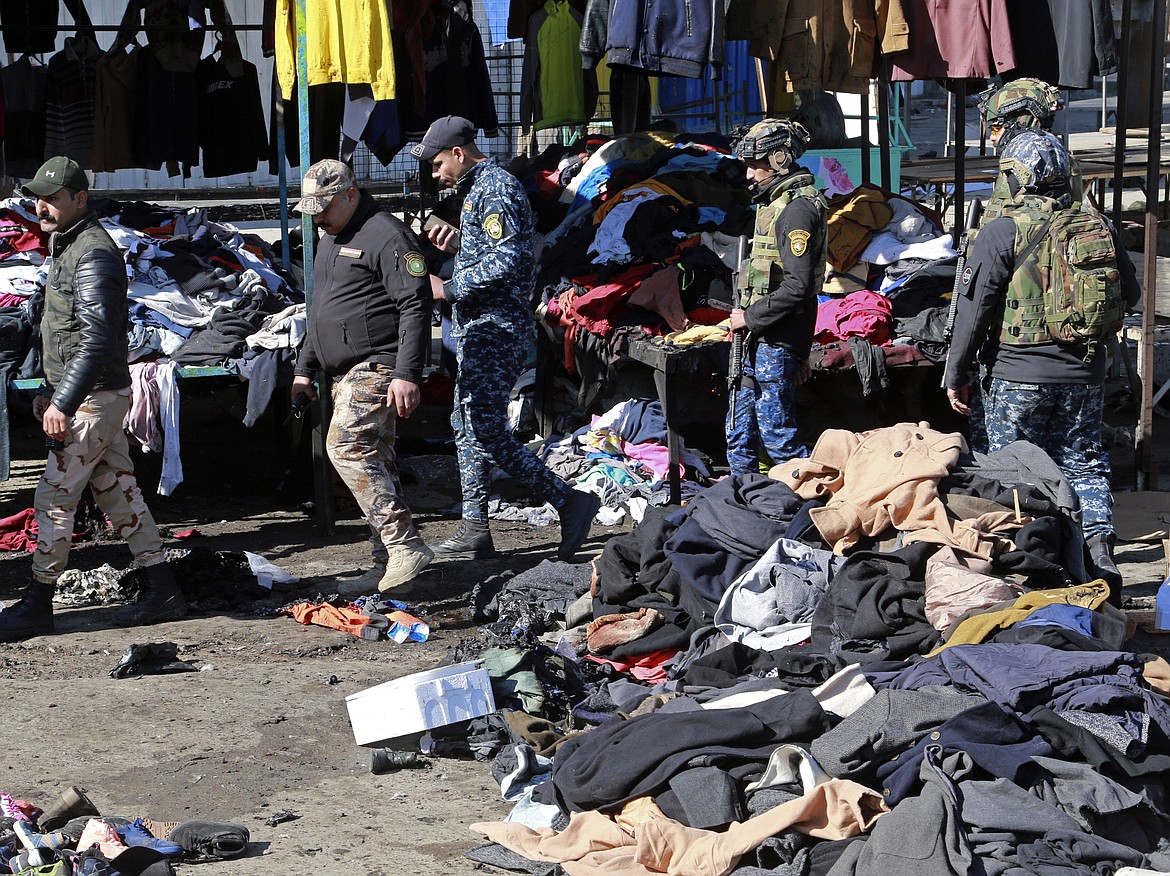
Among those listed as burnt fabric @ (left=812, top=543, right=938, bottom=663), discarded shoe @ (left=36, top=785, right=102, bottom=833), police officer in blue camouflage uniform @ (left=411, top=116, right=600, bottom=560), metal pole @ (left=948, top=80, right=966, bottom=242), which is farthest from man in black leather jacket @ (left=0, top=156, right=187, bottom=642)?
metal pole @ (left=948, top=80, right=966, bottom=242)

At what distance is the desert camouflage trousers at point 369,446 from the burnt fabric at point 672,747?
2639mm

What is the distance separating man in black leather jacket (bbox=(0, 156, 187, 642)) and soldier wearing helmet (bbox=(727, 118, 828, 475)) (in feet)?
10.7

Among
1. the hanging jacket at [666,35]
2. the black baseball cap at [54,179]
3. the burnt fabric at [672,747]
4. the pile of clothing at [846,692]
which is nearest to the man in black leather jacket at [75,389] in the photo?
the black baseball cap at [54,179]

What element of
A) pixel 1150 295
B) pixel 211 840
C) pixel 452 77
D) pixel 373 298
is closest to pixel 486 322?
pixel 373 298

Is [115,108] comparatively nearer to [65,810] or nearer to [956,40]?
[956,40]

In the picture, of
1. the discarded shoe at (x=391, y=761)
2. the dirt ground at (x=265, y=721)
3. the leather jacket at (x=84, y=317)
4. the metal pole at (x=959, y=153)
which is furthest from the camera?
the metal pole at (x=959, y=153)

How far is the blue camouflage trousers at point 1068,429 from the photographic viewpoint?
22.1ft

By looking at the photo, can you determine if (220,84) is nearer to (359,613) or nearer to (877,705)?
(359,613)

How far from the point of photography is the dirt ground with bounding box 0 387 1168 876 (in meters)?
4.67

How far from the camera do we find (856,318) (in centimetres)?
910

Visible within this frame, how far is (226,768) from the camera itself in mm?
5172

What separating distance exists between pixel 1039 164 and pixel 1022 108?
151 centimetres

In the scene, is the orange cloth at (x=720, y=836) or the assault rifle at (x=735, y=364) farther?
the assault rifle at (x=735, y=364)

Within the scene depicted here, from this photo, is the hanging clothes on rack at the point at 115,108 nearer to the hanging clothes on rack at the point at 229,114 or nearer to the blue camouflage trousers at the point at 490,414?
the hanging clothes on rack at the point at 229,114
